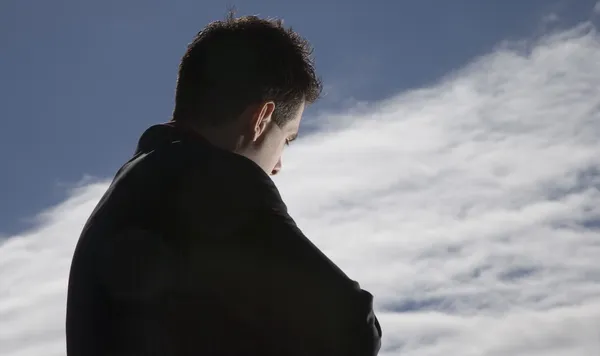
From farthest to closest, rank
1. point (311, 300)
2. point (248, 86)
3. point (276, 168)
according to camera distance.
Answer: point (276, 168), point (248, 86), point (311, 300)

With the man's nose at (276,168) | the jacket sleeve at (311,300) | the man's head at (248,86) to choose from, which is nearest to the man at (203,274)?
the jacket sleeve at (311,300)

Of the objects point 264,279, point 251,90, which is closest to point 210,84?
point 251,90

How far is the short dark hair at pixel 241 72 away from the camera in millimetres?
3123

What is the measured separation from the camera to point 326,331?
246cm

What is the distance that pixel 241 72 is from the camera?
3.18 metres

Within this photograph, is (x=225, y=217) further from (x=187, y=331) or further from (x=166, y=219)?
(x=187, y=331)

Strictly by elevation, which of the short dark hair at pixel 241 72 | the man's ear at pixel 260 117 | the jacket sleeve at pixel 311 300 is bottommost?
the jacket sleeve at pixel 311 300

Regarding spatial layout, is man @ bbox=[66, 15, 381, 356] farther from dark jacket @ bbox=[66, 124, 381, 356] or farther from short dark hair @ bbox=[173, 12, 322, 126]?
short dark hair @ bbox=[173, 12, 322, 126]

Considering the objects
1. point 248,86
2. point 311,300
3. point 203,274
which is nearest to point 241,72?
point 248,86

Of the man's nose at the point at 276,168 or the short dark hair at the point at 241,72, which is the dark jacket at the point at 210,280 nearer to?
the short dark hair at the point at 241,72

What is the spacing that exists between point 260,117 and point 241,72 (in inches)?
8.3

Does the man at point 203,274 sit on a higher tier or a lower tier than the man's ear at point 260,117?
lower

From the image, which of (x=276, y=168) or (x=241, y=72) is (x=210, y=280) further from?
(x=276, y=168)

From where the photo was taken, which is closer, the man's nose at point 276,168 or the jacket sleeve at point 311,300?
the jacket sleeve at point 311,300
